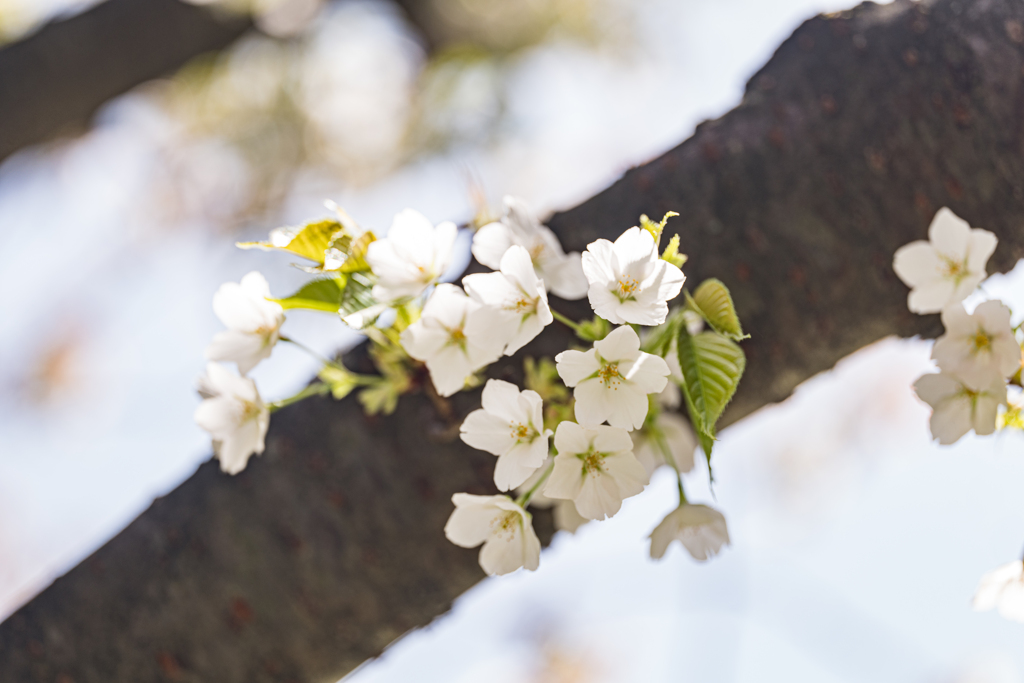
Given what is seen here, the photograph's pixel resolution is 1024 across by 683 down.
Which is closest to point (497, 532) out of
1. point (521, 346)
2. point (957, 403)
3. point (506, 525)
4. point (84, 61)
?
point (506, 525)

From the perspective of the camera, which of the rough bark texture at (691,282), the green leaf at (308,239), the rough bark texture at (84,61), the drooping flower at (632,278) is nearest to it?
the drooping flower at (632,278)

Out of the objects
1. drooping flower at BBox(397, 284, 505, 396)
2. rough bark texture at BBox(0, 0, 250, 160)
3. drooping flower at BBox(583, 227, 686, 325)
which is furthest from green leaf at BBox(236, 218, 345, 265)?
rough bark texture at BBox(0, 0, 250, 160)

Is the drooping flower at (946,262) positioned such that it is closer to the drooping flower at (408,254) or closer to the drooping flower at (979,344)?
the drooping flower at (979,344)

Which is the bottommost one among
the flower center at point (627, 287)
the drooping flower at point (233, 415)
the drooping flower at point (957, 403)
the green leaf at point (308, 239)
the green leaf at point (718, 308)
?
the drooping flower at point (957, 403)

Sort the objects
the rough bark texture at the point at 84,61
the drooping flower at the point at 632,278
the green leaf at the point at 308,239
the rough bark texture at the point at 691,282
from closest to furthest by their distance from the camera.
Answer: the drooping flower at the point at 632,278, the green leaf at the point at 308,239, the rough bark texture at the point at 691,282, the rough bark texture at the point at 84,61

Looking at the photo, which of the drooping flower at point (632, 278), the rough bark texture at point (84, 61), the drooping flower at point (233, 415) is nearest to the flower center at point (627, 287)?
the drooping flower at point (632, 278)

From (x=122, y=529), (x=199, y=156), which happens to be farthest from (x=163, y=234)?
(x=122, y=529)

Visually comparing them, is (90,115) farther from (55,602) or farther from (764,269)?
(764,269)

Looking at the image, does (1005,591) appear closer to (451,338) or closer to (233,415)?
(451,338)
